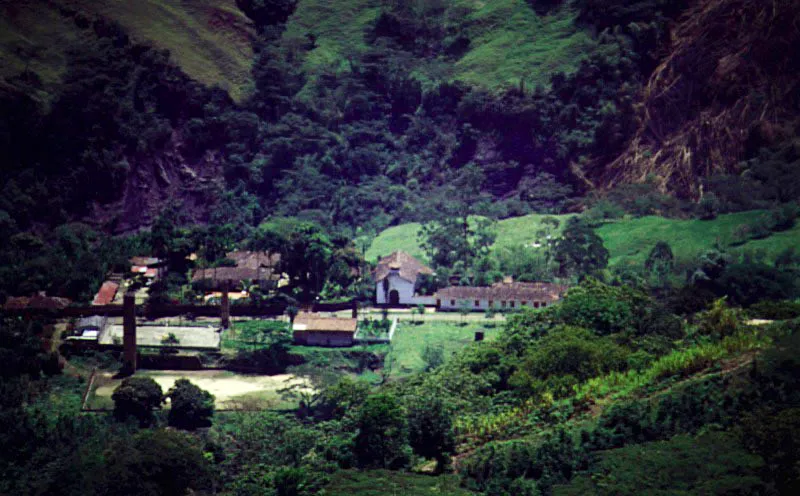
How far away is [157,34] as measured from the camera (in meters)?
95.8

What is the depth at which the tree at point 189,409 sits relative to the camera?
2240 inches

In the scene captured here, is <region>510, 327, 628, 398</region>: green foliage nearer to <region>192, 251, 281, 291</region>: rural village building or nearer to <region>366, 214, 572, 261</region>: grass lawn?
<region>192, 251, 281, 291</region>: rural village building

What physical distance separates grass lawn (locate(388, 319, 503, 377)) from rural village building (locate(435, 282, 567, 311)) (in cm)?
231

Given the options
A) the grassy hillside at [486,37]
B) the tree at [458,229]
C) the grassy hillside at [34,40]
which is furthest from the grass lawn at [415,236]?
the grassy hillside at [34,40]

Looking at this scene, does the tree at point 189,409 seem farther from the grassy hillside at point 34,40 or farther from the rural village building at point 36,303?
the grassy hillside at point 34,40

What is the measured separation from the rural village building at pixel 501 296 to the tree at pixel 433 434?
23134mm

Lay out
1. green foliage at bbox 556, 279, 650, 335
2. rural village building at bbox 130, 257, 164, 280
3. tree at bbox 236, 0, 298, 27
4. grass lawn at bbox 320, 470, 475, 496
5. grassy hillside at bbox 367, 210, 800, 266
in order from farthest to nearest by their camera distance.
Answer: tree at bbox 236, 0, 298, 27
rural village building at bbox 130, 257, 164, 280
grassy hillside at bbox 367, 210, 800, 266
green foliage at bbox 556, 279, 650, 335
grass lawn at bbox 320, 470, 475, 496

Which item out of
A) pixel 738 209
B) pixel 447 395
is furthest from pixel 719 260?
pixel 447 395

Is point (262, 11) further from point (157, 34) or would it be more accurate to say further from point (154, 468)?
point (154, 468)

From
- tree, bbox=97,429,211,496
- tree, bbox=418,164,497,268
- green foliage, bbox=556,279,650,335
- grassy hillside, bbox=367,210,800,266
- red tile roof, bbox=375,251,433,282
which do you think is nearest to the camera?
tree, bbox=97,429,211,496

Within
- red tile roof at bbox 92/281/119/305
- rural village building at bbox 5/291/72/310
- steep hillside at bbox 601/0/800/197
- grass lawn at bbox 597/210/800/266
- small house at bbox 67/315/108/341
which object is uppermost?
steep hillside at bbox 601/0/800/197

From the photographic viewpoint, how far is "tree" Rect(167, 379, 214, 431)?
56.9 metres

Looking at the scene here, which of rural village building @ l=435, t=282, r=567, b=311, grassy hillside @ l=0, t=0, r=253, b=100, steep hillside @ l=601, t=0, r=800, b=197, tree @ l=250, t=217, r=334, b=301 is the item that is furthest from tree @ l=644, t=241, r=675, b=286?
grassy hillside @ l=0, t=0, r=253, b=100

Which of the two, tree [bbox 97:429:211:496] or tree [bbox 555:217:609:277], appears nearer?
tree [bbox 97:429:211:496]
